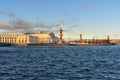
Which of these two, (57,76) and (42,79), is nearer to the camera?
(42,79)

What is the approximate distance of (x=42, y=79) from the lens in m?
27.8

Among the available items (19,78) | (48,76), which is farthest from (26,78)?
(48,76)

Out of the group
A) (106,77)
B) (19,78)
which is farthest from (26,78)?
(106,77)

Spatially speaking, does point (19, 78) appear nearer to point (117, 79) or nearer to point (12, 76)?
point (12, 76)

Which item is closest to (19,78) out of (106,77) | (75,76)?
(75,76)

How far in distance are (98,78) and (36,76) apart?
575 cm

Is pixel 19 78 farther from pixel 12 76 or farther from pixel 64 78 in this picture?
pixel 64 78

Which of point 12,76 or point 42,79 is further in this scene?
point 12,76

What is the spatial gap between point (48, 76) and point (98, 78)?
4719 mm

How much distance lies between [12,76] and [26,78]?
193 cm

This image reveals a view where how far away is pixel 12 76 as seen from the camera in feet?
97.0

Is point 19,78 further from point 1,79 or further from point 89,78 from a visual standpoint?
point 89,78

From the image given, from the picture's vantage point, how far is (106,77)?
2923 cm

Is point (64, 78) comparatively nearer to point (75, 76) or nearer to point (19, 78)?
point (75, 76)
